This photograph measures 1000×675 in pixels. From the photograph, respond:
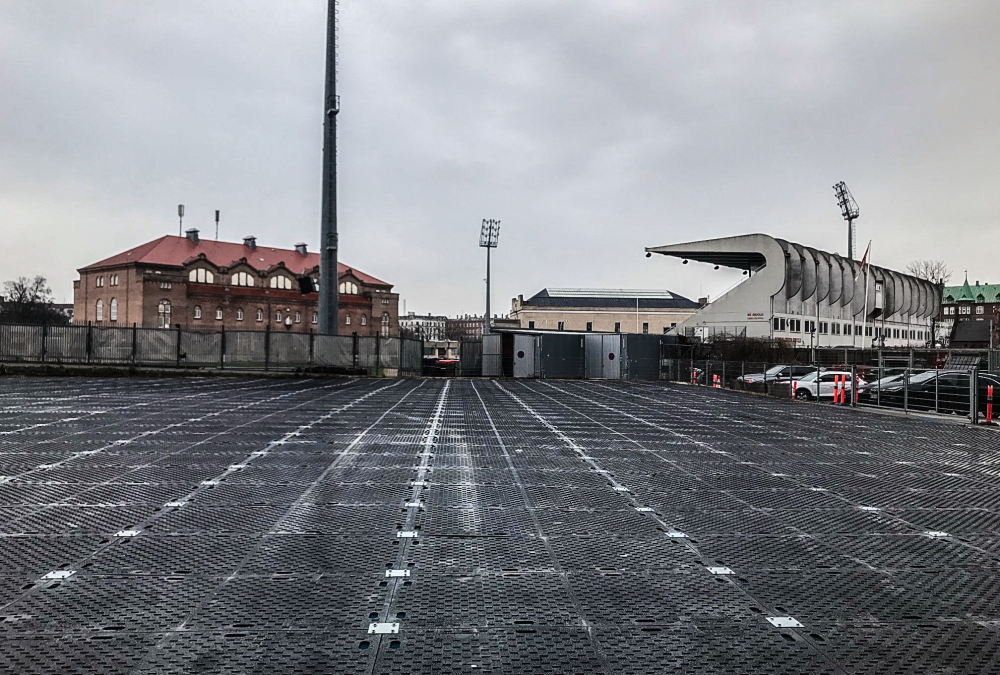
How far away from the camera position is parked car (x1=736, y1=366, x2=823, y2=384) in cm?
3036

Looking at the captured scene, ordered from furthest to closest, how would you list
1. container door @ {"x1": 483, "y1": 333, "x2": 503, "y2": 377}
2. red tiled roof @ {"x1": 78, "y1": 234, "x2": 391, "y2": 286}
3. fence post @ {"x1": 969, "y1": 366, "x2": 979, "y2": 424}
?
red tiled roof @ {"x1": 78, "y1": 234, "x2": 391, "y2": 286} < container door @ {"x1": 483, "y1": 333, "x2": 503, "y2": 377} < fence post @ {"x1": 969, "y1": 366, "x2": 979, "y2": 424}

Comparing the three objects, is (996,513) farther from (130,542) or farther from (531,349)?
(531,349)

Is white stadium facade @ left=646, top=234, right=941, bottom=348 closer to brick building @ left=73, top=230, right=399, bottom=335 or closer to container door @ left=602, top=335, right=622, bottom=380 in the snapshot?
container door @ left=602, top=335, right=622, bottom=380

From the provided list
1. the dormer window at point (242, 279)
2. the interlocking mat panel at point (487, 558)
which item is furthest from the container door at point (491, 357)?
the dormer window at point (242, 279)

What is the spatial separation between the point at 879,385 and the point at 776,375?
10173 millimetres

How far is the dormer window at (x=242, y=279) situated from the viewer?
86.1 m

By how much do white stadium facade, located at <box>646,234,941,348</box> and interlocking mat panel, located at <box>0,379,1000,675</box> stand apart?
51211 millimetres

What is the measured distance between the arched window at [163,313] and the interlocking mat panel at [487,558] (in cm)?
7373

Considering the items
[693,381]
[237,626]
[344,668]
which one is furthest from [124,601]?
[693,381]

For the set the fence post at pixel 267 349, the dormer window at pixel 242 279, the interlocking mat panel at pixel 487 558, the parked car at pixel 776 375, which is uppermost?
the dormer window at pixel 242 279

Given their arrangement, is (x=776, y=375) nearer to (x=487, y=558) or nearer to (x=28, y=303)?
(x=487, y=558)

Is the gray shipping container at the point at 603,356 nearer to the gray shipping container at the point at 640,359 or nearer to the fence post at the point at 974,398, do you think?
the gray shipping container at the point at 640,359

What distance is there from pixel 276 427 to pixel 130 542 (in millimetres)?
7858

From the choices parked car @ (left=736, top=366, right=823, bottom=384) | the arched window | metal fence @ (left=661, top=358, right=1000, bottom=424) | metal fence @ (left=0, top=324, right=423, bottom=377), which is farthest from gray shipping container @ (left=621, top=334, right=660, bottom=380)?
the arched window
